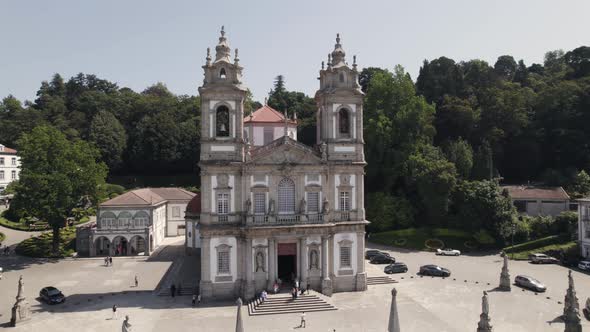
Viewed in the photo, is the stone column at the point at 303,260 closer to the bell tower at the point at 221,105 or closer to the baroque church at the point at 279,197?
the baroque church at the point at 279,197

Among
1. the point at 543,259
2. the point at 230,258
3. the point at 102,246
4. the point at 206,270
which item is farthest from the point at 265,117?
the point at 543,259

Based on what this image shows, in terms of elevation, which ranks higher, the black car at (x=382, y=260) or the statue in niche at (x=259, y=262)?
the statue in niche at (x=259, y=262)

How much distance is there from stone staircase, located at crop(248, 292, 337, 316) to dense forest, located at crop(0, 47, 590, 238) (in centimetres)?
2354

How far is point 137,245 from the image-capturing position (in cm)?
4403

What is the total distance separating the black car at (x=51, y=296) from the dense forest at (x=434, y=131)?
32.7m

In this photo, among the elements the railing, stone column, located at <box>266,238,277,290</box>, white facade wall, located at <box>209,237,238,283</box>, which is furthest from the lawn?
white facade wall, located at <box>209,237,238,283</box>

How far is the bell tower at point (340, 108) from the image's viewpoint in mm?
30578

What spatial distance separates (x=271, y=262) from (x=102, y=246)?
74.5 feet

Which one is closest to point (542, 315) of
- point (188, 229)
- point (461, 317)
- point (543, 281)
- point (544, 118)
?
point (461, 317)

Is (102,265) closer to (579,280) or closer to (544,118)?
(579,280)

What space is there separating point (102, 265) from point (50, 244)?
8442 millimetres

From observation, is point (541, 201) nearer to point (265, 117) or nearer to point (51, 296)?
point (265, 117)

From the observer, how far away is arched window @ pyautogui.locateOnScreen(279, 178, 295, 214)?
3011cm

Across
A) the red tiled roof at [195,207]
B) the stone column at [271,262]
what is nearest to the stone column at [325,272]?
the stone column at [271,262]
